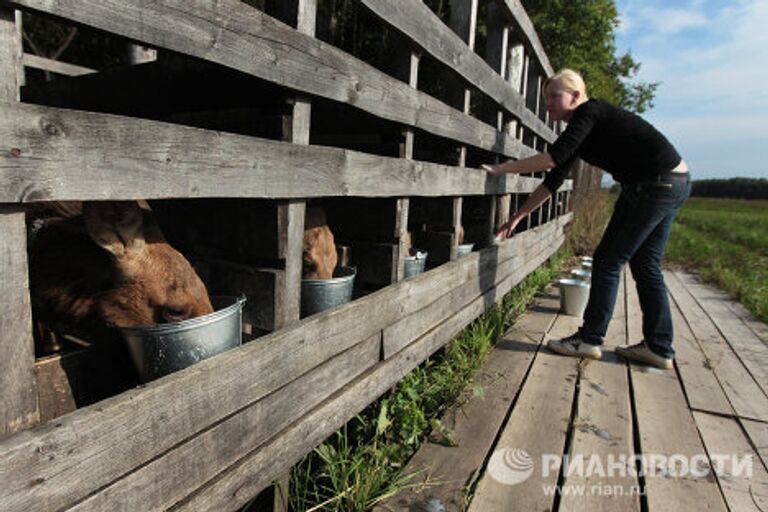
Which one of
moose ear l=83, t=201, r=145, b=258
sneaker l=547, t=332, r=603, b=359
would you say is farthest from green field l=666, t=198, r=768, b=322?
moose ear l=83, t=201, r=145, b=258

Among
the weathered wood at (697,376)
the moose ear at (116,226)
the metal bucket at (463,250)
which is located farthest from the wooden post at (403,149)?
the weathered wood at (697,376)

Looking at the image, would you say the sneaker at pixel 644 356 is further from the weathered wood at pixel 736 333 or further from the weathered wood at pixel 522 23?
the weathered wood at pixel 522 23

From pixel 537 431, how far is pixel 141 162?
2.41 metres

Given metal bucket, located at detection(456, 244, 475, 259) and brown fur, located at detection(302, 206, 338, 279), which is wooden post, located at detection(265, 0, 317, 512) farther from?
metal bucket, located at detection(456, 244, 475, 259)

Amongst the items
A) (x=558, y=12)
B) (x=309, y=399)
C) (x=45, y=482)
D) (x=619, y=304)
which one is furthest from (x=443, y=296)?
(x=558, y=12)

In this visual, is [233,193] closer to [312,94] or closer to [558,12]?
[312,94]

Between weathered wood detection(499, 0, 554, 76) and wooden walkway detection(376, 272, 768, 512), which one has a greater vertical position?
weathered wood detection(499, 0, 554, 76)

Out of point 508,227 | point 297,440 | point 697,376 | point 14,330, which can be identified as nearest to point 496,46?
point 508,227

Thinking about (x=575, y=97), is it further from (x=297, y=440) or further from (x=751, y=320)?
(x=751, y=320)

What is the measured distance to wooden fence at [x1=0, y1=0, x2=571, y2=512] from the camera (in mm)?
1088

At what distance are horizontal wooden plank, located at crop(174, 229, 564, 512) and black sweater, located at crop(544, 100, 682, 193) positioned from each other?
1.79 metres

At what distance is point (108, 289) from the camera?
167 cm

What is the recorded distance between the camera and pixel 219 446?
1.59 metres

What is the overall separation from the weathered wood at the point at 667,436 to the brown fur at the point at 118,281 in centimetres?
215
